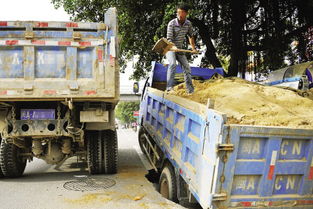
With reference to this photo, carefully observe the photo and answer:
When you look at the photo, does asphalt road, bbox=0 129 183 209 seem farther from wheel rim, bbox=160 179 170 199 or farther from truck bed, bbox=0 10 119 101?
truck bed, bbox=0 10 119 101

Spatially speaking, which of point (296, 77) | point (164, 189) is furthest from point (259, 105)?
point (296, 77)

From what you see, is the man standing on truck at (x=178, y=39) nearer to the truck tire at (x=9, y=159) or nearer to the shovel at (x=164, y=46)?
the shovel at (x=164, y=46)

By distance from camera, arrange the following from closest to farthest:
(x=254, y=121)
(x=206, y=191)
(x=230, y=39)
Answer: (x=206, y=191) < (x=254, y=121) < (x=230, y=39)

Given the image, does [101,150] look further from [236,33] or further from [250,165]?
[236,33]

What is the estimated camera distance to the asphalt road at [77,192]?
3746mm

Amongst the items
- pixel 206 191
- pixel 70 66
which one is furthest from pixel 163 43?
pixel 206 191

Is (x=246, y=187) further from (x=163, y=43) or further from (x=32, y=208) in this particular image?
(x=163, y=43)

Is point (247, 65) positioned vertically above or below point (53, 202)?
above

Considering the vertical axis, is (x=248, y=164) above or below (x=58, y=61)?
below

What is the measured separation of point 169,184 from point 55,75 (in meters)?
2.17

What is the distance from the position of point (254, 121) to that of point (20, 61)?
3.11 meters

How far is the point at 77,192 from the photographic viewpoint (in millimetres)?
4207

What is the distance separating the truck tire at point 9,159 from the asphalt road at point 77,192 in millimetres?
135

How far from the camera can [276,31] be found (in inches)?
415
